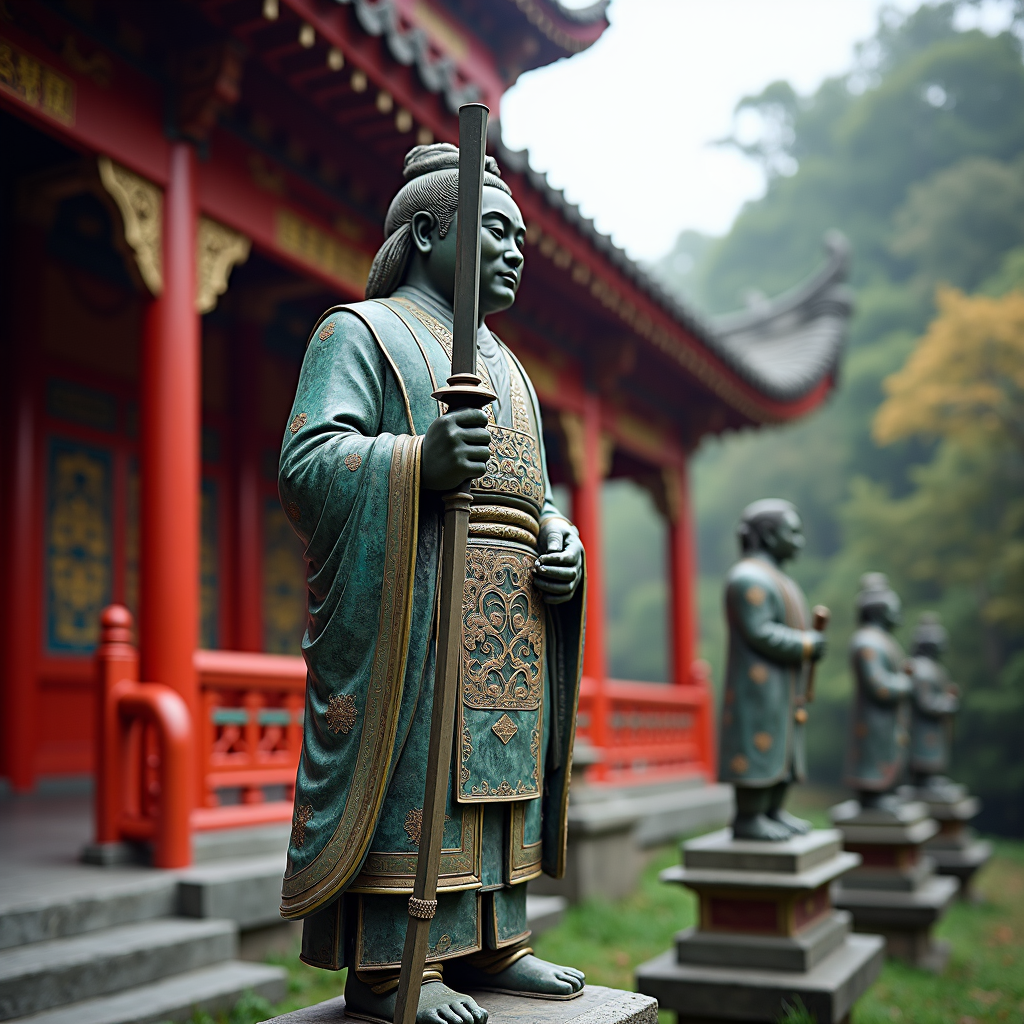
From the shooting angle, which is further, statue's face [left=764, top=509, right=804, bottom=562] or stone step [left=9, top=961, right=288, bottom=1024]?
statue's face [left=764, top=509, right=804, bottom=562]

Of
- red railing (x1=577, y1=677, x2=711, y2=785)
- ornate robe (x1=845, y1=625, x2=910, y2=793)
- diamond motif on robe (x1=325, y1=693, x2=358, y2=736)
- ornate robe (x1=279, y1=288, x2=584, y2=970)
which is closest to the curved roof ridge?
red railing (x1=577, y1=677, x2=711, y2=785)

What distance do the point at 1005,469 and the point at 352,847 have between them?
1548cm

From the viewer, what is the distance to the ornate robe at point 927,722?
8.23 m

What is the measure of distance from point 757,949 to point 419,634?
2.62 m

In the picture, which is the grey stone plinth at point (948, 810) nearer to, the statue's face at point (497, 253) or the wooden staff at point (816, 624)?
the wooden staff at point (816, 624)

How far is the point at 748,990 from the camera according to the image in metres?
3.91

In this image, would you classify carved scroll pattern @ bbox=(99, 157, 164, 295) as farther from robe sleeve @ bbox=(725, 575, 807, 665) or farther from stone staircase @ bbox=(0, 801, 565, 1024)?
robe sleeve @ bbox=(725, 575, 807, 665)

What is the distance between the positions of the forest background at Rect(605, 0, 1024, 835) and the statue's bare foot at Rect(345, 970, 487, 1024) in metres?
13.0

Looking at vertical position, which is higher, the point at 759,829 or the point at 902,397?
the point at 902,397

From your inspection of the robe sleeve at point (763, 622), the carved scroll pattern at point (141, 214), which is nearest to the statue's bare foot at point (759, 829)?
the robe sleeve at point (763, 622)

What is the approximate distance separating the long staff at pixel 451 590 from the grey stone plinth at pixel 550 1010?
0.30 meters

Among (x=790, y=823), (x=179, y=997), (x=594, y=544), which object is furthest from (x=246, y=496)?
(x=790, y=823)

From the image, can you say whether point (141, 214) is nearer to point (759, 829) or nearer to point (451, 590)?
point (451, 590)

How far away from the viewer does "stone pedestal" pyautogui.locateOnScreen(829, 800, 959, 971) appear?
592 cm
